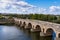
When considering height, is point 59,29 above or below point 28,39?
above

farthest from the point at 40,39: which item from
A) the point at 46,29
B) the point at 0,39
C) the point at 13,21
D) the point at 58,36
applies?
the point at 13,21

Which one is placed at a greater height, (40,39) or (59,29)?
→ (59,29)

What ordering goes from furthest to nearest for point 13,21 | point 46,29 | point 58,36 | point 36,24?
point 13,21
point 36,24
point 46,29
point 58,36

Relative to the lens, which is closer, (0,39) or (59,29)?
(59,29)

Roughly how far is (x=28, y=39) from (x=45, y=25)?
249 inches

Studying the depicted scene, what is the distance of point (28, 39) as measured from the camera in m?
39.8

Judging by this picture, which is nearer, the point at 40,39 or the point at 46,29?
the point at 40,39

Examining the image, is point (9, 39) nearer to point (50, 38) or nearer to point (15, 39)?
point (15, 39)

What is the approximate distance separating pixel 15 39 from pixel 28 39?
131 inches

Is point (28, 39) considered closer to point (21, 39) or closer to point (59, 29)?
point (21, 39)

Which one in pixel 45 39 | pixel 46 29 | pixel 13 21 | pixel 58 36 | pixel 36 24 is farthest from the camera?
pixel 13 21

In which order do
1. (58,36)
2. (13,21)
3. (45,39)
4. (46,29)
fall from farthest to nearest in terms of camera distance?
(13,21), (46,29), (45,39), (58,36)

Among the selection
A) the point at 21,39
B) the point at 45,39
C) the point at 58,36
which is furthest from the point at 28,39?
the point at 58,36

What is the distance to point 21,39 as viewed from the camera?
3956 centimetres
